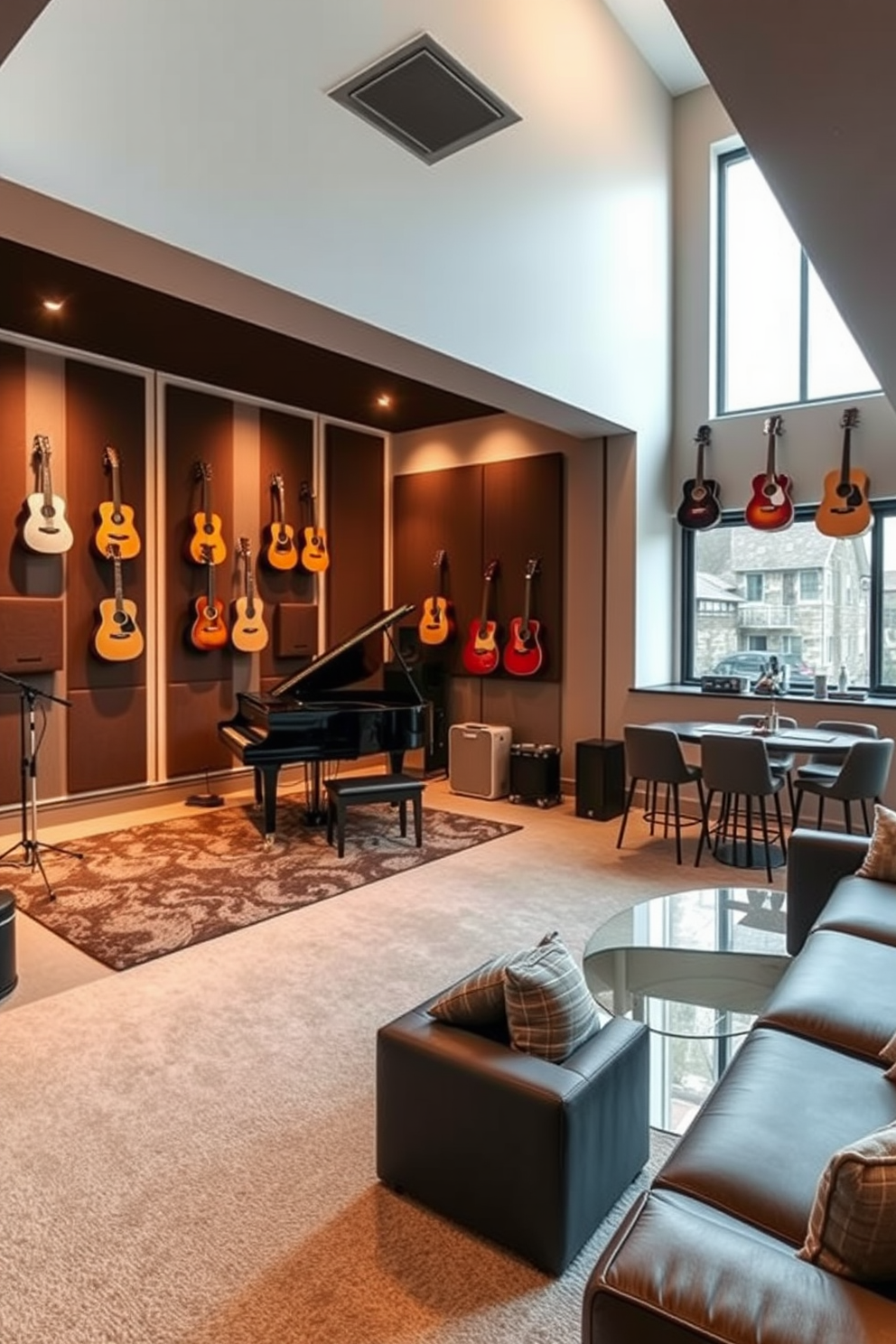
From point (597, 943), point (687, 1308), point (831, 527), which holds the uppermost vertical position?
point (831, 527)

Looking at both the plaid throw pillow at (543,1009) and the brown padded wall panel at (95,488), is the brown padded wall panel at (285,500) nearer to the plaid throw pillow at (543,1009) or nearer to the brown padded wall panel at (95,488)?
the brown padded wall panel at (95,488)

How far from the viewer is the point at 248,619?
6.62 m

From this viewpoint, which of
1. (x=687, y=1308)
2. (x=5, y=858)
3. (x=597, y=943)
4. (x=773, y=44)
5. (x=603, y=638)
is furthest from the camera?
(x=603, y=638)

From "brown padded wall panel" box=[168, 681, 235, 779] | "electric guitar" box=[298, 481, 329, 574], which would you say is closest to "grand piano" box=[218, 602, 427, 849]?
"brown padded wall panel" box=[168, 681, 235, 779]

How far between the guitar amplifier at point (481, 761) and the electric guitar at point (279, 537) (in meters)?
1.97

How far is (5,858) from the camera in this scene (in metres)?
4.84

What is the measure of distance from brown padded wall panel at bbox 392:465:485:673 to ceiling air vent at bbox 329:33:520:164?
137 inches

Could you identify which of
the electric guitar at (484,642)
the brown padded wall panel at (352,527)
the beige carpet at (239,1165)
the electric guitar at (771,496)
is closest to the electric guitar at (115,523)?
the brown padded wall panel at (352,527)

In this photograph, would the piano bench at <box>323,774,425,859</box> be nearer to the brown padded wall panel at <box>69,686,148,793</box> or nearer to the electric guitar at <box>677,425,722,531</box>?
the brown padded wall panel at <box>69,686,148,793</box>

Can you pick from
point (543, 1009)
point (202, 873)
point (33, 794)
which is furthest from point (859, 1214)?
point (33, 794)

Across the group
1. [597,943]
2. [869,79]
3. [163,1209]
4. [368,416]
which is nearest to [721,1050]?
[597,943]

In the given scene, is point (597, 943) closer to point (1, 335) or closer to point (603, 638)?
point (603, 638)

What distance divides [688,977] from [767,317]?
5.50 metres

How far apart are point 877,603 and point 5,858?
5.98m
